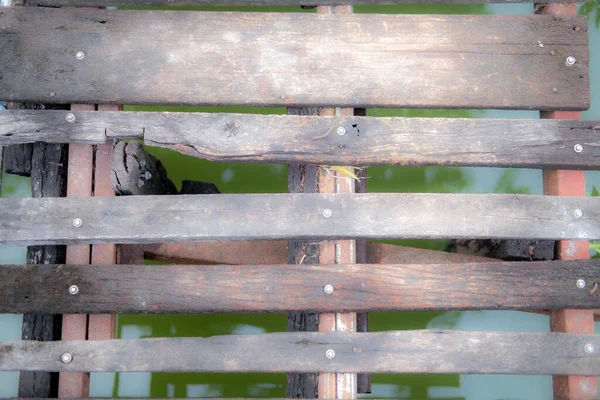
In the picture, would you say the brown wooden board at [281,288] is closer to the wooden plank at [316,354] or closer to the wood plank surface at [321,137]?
the wooden plank at [316,354]

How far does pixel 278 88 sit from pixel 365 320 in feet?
3.71

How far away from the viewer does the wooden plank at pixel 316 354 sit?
2592 millimetres

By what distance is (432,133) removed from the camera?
274cm

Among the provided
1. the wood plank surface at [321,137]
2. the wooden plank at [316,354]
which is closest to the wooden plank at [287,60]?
the wood plank surface at [321,137]

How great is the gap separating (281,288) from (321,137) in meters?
0.66

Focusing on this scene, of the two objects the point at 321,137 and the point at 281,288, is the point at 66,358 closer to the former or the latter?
the point at 281,288

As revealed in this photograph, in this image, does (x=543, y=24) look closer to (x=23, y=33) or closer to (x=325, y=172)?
(x=325, y=172)

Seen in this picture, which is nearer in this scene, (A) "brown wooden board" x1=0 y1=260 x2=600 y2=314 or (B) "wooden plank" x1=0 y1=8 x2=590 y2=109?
(A) "brown wooden board" x1=0 y1=260 x2=600 y2=314

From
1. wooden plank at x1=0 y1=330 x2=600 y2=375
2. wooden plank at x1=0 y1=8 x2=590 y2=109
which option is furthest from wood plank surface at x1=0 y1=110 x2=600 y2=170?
wooden plank at x1=0 y1=330 x2=600 y2=375

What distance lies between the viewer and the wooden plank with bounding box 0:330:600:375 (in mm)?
2592

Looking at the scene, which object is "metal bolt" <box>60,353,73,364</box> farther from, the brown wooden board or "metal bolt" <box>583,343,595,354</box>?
"metal bolt" <box>583,343,595,354</box>

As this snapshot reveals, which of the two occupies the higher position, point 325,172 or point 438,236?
point 325,172

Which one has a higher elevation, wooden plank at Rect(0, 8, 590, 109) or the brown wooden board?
wooden plank at Rect(0, 8, 590, 109)

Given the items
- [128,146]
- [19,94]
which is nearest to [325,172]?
[128,146]
